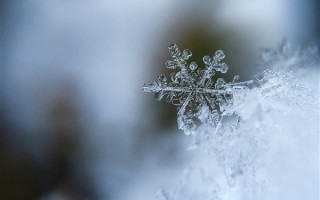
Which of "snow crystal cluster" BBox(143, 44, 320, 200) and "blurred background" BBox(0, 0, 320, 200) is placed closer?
"snow crystal cluster" BBox(143, 44, 320, 200)

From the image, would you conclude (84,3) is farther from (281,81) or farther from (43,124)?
(281,81)

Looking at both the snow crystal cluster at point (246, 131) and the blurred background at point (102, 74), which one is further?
the blurred background at point (102, 74)

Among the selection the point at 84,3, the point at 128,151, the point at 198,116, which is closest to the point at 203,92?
the point at 198,116

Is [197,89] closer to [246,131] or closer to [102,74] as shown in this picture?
[246,131]

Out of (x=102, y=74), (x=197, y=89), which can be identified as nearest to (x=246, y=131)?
(x=197, y=89)
